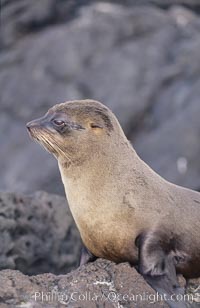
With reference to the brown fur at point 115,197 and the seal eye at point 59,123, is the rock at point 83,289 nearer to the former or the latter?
the brown fur at point 115,197

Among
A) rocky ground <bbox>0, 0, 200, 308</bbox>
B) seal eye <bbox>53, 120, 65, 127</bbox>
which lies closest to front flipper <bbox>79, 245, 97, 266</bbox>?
seal eye <bbox>53, 120, 65, 127</bbox>

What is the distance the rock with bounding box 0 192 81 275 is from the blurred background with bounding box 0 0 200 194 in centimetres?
406

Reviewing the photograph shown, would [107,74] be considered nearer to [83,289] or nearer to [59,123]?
[59,123]

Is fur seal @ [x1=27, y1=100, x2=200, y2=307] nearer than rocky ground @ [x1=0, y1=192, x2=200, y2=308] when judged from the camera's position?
No

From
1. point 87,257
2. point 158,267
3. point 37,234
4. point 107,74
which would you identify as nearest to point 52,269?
point 37,234

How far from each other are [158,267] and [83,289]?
711mm

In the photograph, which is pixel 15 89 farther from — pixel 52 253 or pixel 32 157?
pixel 52 253

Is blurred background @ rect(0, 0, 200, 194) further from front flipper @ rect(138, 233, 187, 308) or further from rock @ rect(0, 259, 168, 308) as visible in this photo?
rock @ rect(0, 259, 168, 308)

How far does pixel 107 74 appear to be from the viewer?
1600cm

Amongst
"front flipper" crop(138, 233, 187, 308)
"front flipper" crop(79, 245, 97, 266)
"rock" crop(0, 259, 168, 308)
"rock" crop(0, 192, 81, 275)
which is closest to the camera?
"rock" crop(0, 259, 168, 308)

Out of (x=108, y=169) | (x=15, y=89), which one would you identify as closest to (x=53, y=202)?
(x=108, y=169)

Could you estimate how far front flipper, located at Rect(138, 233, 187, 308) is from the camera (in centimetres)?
698

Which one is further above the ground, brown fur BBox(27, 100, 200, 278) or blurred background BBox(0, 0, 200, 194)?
brown fur BBox(27, 100, 200, 278)

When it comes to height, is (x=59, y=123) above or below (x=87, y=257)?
above
